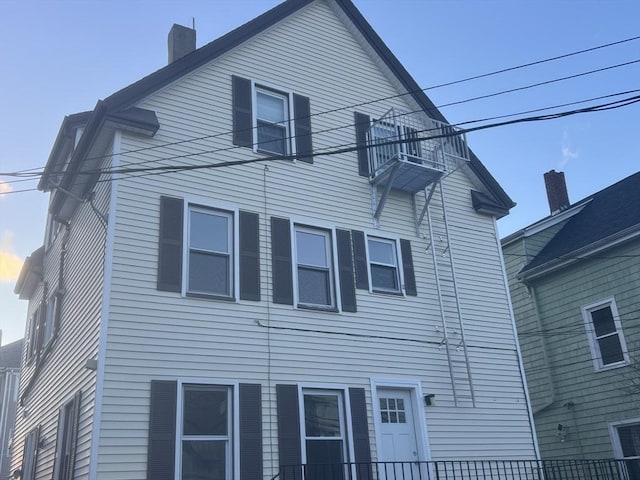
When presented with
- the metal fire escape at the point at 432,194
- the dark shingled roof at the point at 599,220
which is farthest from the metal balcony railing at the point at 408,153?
the dark shingled roof at the point at 599,220

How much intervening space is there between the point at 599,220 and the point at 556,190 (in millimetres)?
2818

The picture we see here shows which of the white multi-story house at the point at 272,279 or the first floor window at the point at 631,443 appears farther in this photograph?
the first floor window at the point at 631,443

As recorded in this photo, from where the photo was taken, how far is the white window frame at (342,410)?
10.8m

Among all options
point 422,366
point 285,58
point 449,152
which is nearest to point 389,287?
point 422,366

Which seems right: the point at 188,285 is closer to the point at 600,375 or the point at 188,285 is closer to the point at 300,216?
the point at 300,216

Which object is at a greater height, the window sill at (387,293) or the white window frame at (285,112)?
the white window frame at (285,112)

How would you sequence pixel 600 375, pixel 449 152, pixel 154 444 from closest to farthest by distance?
pixel 154 444, pixel 449 152, pixel 600 375

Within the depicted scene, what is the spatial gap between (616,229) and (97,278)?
12.5 metres

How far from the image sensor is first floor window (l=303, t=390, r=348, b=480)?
10664mm

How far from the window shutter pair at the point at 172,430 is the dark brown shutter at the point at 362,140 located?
5.08 m

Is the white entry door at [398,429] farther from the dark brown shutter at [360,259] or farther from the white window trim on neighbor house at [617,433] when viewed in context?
the white window trim on neighbor house at [617,433]

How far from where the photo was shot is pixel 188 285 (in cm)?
1074

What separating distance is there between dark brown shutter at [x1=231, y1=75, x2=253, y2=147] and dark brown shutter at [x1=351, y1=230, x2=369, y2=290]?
2634 millimetres

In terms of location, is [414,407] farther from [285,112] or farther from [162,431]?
[285,112]
